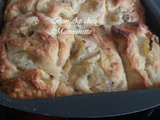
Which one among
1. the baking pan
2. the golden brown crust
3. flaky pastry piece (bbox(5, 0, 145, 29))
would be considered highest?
flaky pastry piece (bbox(5, 0, 145, 29))

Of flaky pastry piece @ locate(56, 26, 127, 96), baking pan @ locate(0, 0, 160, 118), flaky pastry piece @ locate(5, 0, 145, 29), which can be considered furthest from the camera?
flaky pastry piece @ locate(5, 0, 145, 29)

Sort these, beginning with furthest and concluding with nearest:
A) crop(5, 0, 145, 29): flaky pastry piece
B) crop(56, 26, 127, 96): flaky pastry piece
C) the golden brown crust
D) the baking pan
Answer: crop(5, 0, 145, 29): flaky pastry piece, crop(56, 26, 127, 96): flaky pastry piece, the golden brown crust, the baking pan

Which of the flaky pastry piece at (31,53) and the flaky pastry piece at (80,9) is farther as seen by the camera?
the flaky pastry piece at (80,9)

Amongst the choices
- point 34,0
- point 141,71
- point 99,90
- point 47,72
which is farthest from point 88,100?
point 34,0

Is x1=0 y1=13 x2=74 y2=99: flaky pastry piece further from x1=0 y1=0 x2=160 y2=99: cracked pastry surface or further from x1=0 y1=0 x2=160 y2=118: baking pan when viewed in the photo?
x1=0 y1=0 x2=160 y2=118: baking pan

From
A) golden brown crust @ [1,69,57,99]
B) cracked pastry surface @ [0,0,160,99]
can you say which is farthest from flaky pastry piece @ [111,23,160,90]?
golden brown crust @ [1,69,57,99]

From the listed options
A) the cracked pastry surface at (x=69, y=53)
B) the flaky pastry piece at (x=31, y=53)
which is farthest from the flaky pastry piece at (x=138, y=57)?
the flaky pastry piece at (x=31, y=53)

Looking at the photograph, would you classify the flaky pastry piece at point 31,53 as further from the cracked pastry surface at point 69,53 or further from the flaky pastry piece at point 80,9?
the flaky pastry piece at point 80,9
